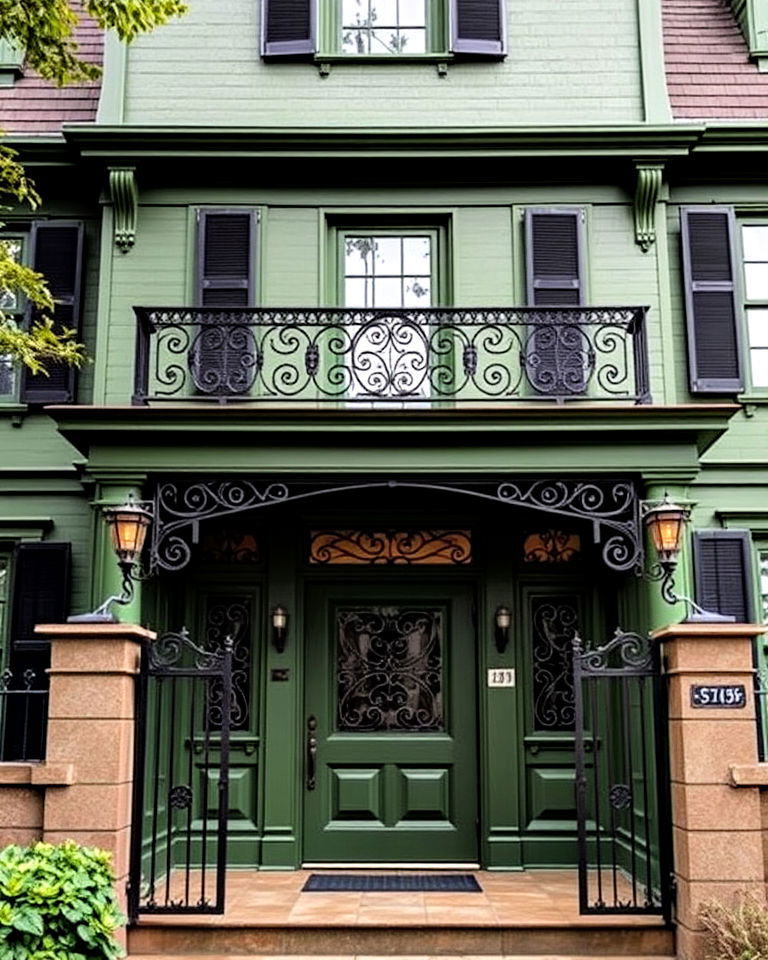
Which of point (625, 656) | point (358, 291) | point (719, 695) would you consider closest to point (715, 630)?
point (719, 695)

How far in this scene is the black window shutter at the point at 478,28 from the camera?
387 inches

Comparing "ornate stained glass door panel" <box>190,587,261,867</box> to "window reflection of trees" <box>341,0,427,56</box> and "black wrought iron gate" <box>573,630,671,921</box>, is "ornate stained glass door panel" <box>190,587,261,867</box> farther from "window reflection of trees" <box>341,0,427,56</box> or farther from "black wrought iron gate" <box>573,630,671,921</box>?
"window reflection of trees" <box>341,0,427,56</box>

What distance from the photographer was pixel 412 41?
10164 mm

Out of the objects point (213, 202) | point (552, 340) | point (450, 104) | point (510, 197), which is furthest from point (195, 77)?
point (552, 340)

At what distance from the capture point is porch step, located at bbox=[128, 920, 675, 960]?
6.71 meters

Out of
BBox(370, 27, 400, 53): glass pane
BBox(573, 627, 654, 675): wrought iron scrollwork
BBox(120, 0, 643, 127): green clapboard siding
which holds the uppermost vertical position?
BBox(370, 27, 400, 53): glass pane

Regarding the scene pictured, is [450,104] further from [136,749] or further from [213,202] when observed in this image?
[136,749]

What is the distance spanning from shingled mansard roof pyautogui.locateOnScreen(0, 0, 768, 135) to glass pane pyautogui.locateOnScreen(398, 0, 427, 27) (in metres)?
2.46

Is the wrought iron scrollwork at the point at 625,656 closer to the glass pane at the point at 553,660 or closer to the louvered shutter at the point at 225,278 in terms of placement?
the glass pane at the point at 553,660

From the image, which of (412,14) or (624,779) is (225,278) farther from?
(624,779)

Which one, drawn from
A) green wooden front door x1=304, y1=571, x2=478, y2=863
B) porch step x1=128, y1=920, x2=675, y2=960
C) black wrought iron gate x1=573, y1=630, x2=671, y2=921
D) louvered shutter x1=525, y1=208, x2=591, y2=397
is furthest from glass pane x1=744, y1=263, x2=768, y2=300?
porch step x1=128, y1=920, x2=675, y2=960

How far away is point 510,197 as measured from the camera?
382 inches

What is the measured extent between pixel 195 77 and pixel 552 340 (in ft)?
13.7

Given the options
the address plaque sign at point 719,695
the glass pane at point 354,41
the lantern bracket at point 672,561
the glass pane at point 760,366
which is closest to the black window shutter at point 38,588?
the lantern bracket at point 672,561
